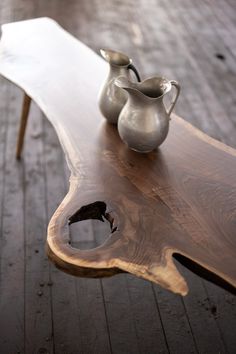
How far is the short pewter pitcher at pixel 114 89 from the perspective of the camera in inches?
53.1

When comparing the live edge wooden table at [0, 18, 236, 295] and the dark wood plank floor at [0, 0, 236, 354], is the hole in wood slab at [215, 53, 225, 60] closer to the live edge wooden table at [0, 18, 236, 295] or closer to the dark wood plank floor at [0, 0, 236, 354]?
the dark wood plank floor at [0, 0, 236, 354]

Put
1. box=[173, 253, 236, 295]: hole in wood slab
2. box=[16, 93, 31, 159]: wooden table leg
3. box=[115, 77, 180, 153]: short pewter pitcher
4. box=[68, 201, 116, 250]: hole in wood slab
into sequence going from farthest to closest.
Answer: box=[16, 93, 31, 159]: wooden table leg < box=[68, 201, 116, 250]: hole in wood slab < box=[115, 77, 180, 153]: short pewter pitcher < box=[173, 253, 236, 295]: hole in wood slab

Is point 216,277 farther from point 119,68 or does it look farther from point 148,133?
point 119,68

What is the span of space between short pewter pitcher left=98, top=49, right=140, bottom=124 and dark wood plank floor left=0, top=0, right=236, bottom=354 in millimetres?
609

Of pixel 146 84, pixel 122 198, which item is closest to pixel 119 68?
pixel 146 84

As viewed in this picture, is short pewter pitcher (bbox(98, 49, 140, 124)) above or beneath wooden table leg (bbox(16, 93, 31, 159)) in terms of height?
above

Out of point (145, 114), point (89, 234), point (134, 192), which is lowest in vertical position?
point (89, 234)

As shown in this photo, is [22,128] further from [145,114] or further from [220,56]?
[220,56]

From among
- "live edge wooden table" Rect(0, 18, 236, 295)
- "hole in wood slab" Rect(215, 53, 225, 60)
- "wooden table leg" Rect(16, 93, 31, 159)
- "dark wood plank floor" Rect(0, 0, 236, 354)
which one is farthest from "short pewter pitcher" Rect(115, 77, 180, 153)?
"hole in wood slab" Rect(215, 53, 225, 60)

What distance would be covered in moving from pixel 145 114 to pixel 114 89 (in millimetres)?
191

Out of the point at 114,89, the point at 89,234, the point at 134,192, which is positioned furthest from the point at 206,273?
the point at 89,234

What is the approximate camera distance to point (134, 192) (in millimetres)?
1164

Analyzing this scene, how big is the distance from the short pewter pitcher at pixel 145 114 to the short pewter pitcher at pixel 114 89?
0.10 m

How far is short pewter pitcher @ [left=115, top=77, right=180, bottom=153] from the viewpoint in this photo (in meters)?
1.20
